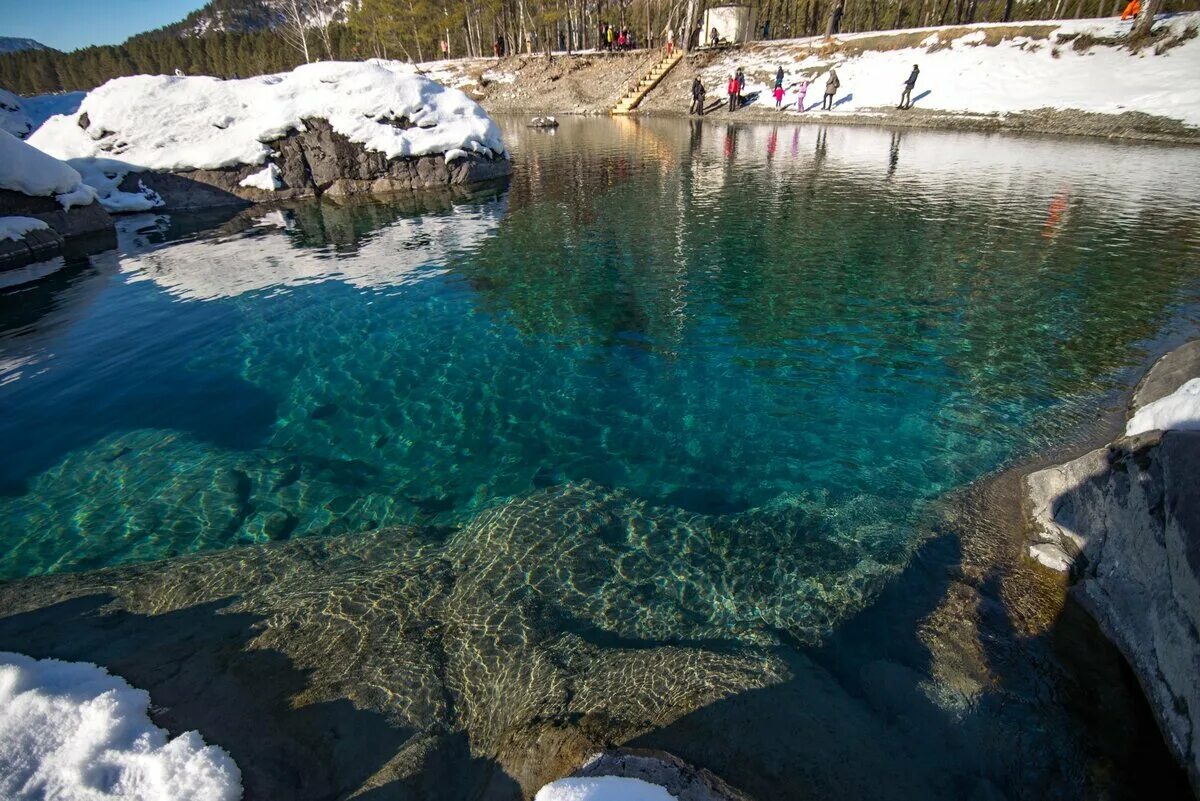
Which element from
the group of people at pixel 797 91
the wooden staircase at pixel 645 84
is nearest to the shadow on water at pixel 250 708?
the group of people at pixel 797 91

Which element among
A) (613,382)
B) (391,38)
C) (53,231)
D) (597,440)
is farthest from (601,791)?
(391,38)

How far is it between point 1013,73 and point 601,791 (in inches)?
A: 1982

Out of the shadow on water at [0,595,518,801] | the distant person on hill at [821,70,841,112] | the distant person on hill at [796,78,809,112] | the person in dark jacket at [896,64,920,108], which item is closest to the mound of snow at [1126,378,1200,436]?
the shadow on water at [0,595,518,801]

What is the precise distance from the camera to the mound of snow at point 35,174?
18297mm

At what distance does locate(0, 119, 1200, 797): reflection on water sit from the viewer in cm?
494

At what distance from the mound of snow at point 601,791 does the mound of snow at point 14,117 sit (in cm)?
4368

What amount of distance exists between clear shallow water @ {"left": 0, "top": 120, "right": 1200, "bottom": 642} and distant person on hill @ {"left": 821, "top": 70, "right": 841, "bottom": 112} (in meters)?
27.5

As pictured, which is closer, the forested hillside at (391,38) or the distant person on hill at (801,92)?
the distant person on hill at (801,92)

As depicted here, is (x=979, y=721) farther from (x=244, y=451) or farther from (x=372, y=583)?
(x=244, y=451)

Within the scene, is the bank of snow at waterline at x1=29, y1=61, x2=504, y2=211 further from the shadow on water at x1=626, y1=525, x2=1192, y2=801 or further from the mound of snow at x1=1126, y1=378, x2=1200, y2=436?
the shadow on water at x1=626, y1=525, x2=1192, y2=801

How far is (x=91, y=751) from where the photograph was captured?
145 inches

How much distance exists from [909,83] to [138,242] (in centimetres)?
4513

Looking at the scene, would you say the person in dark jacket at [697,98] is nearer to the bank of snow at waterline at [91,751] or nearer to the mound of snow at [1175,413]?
the mound of snow at [1175,413]

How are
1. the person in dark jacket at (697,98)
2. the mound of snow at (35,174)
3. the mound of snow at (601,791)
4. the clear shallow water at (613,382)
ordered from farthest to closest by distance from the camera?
the person in dark jacket at (697,98) → the mound of snow at (35,174) → the clear shallow water at (613,382) → the mound of snow at (601,791)
